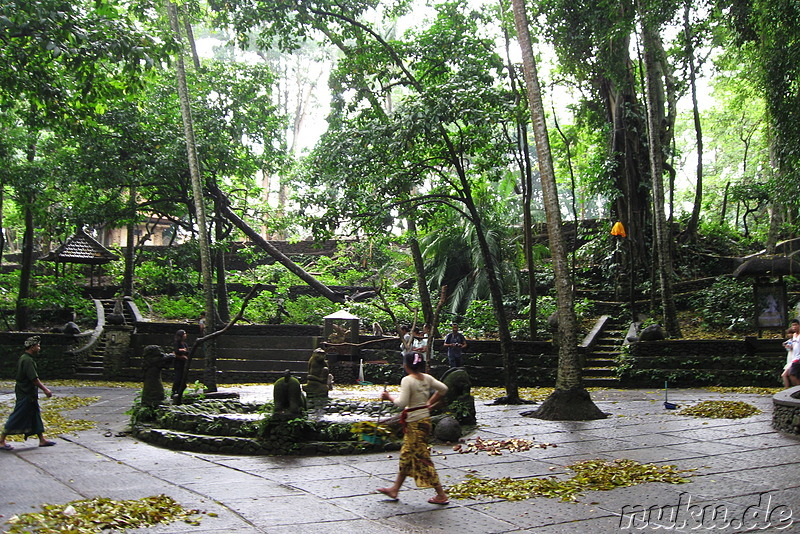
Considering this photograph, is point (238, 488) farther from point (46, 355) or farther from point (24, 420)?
point (46, 355)

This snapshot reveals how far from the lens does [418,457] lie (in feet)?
20.4

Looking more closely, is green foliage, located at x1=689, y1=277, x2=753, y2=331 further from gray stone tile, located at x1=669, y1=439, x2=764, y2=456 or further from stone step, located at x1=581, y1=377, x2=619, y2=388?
gray stone tile, located at x1=669, y1=439, x2=764, y2=456

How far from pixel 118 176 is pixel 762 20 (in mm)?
16811

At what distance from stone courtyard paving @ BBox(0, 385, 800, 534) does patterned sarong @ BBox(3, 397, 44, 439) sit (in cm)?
28

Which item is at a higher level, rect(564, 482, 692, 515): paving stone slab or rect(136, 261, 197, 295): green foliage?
rect(136, 261, 197, 295): green foliage

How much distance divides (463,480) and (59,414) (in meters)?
8.75

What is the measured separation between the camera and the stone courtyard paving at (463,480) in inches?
221

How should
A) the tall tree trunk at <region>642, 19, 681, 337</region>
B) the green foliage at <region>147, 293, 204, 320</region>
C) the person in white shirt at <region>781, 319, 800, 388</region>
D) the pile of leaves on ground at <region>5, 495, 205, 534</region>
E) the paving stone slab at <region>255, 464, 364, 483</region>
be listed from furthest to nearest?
the green foliage at <region>147, 293, 204, 320</region>, the tall tree trunk at <region>642, 19, 681, 337</region>, the person in white shirt at <region>781, 319, 800, 388</region>, the paving stone slab at <region>255, 464, 364, 483</region>, the pile of leaves on ground at <region>5, 495, 205, 534</region>

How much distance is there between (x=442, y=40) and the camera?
47.6 feet

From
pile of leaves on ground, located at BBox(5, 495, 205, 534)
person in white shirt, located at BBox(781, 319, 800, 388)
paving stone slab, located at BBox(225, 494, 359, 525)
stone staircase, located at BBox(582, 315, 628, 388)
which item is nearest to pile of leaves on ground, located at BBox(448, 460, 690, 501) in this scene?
paving stone slab, located at BBox(225, 494, 359, 525)

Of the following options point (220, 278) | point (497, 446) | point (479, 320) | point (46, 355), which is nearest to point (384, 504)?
point (497, 446)

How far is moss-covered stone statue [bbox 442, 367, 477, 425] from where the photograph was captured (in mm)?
10367


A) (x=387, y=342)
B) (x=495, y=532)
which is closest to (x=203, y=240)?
(x=387, y=342)

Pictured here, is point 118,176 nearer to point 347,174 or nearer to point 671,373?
point 347,174
